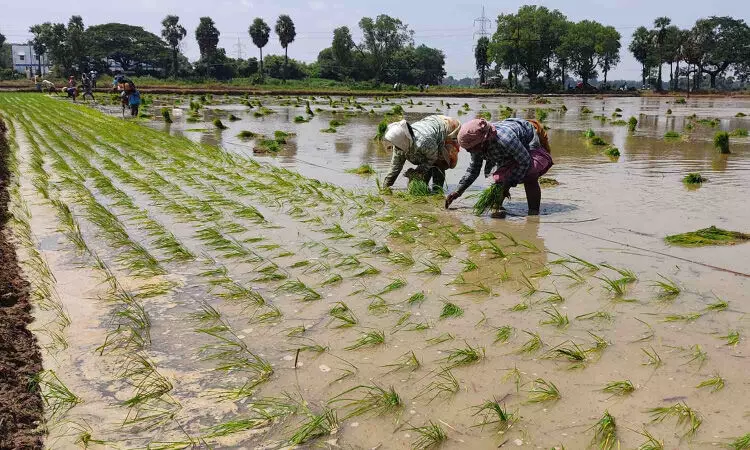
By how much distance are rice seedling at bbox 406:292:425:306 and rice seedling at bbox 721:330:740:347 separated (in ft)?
4.72

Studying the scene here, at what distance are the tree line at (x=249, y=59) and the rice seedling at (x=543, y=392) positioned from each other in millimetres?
58991

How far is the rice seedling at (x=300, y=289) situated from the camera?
348cm

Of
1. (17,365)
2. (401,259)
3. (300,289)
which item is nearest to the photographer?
(17,365)

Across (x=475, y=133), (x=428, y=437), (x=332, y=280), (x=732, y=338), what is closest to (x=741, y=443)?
(x=732, y=338)

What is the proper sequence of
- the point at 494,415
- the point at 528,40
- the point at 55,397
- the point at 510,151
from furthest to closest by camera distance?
1. the point at 528,40
2. the point at 510,151
3. the point at 55,397
4. the point at 494,415

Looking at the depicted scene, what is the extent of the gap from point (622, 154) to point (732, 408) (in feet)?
27.5

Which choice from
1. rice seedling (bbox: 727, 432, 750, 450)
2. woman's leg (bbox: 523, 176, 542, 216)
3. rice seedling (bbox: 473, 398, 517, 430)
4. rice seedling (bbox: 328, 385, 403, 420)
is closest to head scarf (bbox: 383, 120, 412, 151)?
woman's leg (bbox: 523, 176, 542, 216)

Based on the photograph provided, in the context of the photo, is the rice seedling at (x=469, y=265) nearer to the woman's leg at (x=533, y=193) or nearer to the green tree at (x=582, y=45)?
the woman's leg at (x=533, y=193)

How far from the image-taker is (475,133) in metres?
5.04

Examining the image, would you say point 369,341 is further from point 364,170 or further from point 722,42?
point 722,42

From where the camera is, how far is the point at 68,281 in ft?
12.2

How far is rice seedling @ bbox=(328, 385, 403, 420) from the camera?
2.32 m

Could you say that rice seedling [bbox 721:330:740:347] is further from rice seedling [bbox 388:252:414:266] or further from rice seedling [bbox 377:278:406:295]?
rice seedling [bbox 388:252:414:266]

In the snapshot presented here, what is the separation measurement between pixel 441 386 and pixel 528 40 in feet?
215
